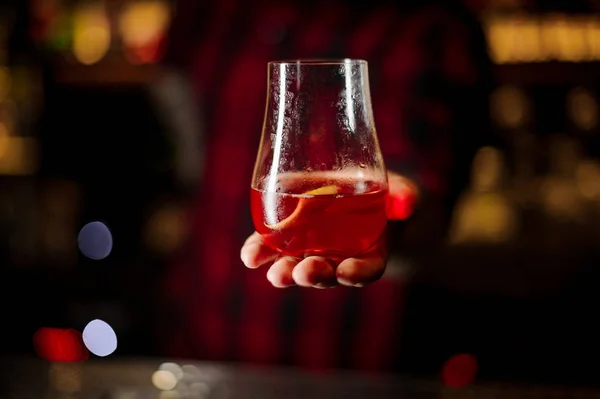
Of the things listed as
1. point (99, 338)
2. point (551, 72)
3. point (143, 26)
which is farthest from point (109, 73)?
point (551, 72)

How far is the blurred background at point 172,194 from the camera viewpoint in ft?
8.69

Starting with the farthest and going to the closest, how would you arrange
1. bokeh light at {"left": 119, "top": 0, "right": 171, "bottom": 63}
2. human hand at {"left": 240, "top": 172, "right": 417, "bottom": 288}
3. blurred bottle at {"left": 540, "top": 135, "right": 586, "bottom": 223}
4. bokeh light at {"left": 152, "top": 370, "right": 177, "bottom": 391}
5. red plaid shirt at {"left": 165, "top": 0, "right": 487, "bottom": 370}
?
bokeh light at {"left": 119, "top": 0, "right": 171, "bottom": 63} < blurred bottle at {"left": 540, "top": 135, "right": 586, "bottom": 223} < red plaid shirt at {"left": 165, "top": 0, "right": 487, "bottom": 370} < bokeh light at {"left": 152, "top": 370, "right": 177, "bottom": 391} < human hand at {"left": 240, "top": 172, "right": 417, "bottom": 288}

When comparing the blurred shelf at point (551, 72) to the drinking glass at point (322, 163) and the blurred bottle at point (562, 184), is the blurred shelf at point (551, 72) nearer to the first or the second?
the blurred bottle at point (562, 184)

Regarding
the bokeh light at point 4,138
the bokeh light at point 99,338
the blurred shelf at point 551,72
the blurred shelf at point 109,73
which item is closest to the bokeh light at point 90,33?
the blurred shelf at point 109,73

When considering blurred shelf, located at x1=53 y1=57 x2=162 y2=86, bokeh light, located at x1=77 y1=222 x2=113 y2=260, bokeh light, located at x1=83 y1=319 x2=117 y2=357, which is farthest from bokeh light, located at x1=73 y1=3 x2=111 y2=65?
bokeh light, located at x1=83 y1=319 x2=117 y2=357

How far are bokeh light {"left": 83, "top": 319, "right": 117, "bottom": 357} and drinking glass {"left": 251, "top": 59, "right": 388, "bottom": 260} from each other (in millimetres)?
2198

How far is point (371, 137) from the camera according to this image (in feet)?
2.94

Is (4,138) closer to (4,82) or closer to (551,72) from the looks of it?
(4,82)

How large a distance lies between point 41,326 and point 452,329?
1690mm

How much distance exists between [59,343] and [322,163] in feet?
7.96

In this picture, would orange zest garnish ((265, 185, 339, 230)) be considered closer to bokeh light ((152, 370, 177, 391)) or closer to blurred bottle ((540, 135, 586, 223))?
bokeh light ((152, 370, 177, 391))

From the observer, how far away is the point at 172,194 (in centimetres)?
302

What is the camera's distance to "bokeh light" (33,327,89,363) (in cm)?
293

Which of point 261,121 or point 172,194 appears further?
point 172,194
